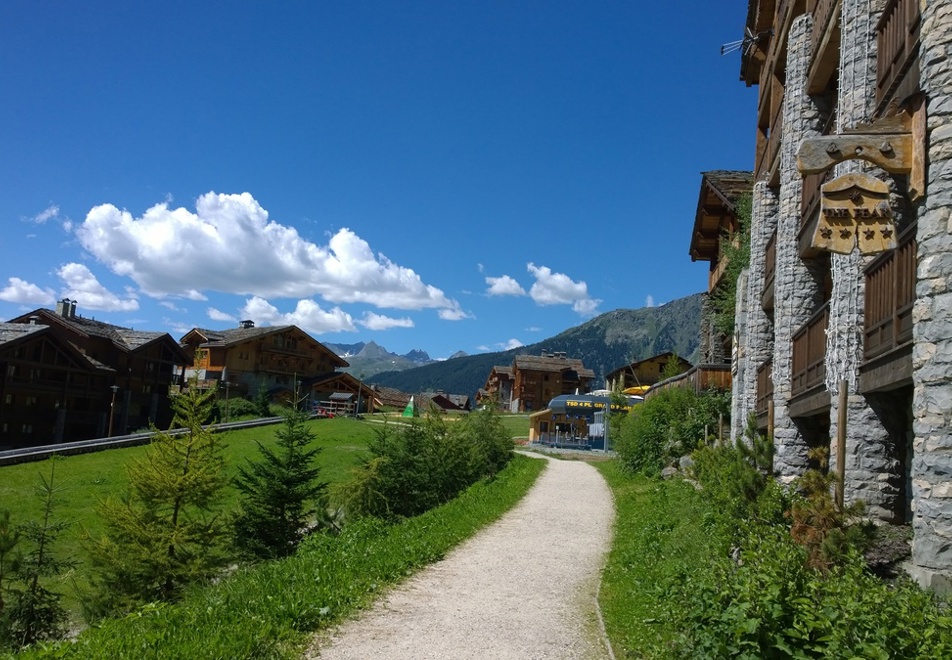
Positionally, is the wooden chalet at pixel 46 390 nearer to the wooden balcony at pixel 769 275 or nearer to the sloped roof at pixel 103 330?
the sloped roof at pixel 103 330

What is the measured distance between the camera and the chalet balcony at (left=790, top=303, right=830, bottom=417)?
1314 cm

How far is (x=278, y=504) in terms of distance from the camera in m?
17.1

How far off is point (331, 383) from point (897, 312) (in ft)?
238

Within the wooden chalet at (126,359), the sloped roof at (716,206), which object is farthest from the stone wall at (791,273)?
the wooden chalet at (126,359)

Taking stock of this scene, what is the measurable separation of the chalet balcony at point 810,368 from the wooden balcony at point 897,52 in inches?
140

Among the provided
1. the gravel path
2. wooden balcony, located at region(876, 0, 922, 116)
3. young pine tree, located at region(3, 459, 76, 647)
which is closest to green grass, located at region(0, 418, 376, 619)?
young pine tree, located at region(3, 459, 76, 647)

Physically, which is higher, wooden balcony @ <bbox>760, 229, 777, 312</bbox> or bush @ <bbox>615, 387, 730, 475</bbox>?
wooden balcony @ <bbox>760, 229, 777, 312</bbox>

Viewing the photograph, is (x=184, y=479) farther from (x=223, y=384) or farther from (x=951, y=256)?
(x=223, y=384)

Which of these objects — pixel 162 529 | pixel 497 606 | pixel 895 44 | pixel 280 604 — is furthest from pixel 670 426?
pixel 280 604

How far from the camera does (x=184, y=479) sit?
16156 millimetres

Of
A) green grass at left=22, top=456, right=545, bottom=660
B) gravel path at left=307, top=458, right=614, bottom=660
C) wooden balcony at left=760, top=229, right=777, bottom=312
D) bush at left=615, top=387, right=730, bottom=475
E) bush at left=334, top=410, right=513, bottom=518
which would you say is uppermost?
wooden balcony at left=760, top=229, right=777, bottom=312

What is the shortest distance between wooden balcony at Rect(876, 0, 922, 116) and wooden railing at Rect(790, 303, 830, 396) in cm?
353

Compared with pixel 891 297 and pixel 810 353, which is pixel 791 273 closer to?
pixel 810 353

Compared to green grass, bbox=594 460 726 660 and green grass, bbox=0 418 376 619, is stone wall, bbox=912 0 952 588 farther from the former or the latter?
green grass, bbox=0 418 376 619
